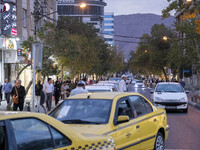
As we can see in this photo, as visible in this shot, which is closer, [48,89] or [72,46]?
[48,89]

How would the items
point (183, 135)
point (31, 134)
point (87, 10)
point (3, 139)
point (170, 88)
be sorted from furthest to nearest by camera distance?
point (87, 10) → point (170, 88) → point (183, 135) → point (31, 134) → point (3, 139)

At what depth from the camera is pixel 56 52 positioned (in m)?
30.0

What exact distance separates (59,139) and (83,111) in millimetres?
3308

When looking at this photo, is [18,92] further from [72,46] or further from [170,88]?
[72,46]

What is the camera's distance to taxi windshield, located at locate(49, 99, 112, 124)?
7497 millimetres

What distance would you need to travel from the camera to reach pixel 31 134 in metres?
4.40

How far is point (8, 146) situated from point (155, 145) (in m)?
5.10

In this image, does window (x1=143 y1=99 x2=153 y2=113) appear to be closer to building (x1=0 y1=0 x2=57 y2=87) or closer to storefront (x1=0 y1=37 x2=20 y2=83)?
building (x1=0 y1=0 x2=57 y2=87)

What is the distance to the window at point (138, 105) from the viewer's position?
8.30 metres

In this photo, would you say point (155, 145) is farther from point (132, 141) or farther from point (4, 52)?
point (4, 52)

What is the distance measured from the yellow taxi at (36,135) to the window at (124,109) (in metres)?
2.75

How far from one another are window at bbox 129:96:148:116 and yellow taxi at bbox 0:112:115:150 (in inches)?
129

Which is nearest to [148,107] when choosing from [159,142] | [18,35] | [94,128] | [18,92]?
[159,142]

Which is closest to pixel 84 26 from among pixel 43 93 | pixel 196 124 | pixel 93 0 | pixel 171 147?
pixel 43 93
